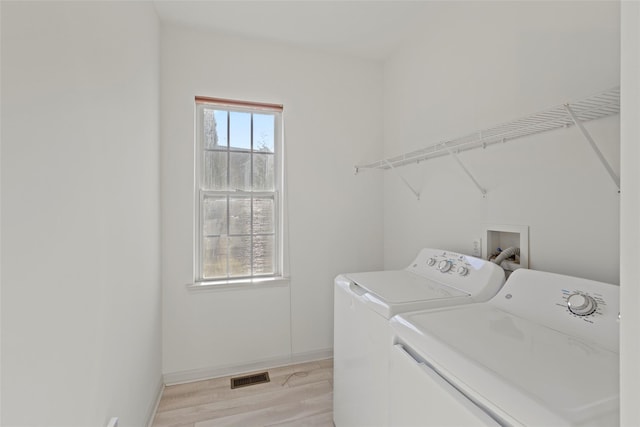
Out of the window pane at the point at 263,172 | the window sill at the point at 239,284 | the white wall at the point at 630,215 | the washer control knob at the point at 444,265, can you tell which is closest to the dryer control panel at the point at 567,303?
the washer control knob at the point at 444,265

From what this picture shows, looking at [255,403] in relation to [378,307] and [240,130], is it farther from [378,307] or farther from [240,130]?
[240,130]

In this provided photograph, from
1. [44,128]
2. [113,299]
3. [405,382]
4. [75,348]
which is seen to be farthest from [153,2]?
[405,382]

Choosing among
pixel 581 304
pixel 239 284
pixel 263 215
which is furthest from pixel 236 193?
pixel 581 304

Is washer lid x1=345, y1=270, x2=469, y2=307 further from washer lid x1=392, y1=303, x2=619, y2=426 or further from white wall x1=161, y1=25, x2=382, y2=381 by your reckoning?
white wall x1=161, y1=25, x2=382, y2=381

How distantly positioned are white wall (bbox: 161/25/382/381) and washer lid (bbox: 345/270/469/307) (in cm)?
88

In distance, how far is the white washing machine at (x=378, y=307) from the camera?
1.24 metres

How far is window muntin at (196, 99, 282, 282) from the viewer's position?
2.37 meters

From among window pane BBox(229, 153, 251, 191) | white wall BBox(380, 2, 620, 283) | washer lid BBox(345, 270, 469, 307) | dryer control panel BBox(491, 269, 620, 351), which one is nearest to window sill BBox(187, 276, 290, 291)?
window pane BBox(229, 153, 251, 191)

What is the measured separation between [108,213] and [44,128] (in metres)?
0.51

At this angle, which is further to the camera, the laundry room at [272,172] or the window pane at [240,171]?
the window pane at [240,171]

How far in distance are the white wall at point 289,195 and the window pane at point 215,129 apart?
5.4 inches

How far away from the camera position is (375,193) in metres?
2.70

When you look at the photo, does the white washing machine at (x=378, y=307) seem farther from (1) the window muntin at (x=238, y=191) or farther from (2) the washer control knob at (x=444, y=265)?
(1) the window muntin at (x=238, y=191)

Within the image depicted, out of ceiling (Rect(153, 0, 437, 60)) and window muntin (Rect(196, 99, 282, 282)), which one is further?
window muntin (Rect(196, 99, 282, 282))
